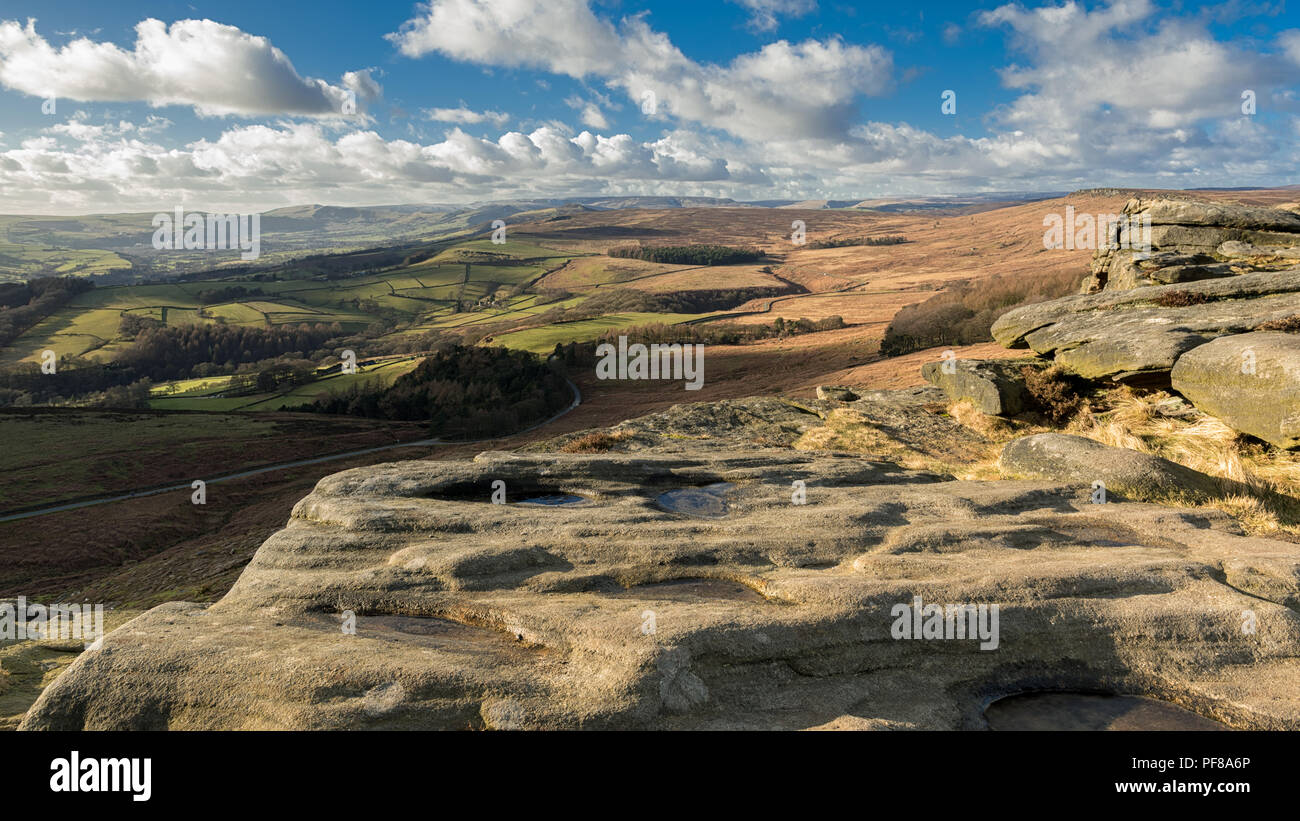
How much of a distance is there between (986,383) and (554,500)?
17491mm

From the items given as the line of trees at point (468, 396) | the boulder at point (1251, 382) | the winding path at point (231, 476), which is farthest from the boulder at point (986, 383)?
the line of trees at point (468, 396)

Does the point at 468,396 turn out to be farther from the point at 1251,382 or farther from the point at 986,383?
the point at 1251,382

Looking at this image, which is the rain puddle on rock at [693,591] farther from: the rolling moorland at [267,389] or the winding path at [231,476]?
the winding path at [231,476]

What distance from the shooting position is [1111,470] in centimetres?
1443

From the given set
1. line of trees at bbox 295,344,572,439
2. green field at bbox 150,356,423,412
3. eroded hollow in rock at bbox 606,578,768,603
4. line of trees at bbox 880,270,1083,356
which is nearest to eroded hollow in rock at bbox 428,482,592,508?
eroded hollow in rock at bbox 606,578,768,603

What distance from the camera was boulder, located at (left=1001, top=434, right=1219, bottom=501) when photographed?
14070 mm

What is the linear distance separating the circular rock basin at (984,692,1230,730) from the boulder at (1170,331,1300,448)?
10917mm

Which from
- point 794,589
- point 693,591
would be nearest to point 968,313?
point 794,589

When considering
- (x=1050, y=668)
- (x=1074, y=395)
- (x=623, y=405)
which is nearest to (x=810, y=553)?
(x=1050, y=668)

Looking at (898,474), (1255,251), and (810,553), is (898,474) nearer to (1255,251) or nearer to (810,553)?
(810,553)

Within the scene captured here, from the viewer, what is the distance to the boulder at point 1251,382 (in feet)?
47.4

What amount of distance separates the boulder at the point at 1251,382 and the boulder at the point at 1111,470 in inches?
78.1

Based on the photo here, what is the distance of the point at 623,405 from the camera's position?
187 ft

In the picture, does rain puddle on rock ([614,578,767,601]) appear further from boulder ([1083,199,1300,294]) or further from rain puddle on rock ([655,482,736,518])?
boulder ([1083,199,1300,294])
